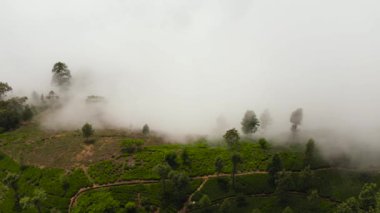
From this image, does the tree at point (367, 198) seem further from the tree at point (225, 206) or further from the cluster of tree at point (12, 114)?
the cluster of tree at point (12, 114)

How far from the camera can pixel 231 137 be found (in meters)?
146

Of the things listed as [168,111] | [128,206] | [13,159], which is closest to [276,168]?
[128,206]

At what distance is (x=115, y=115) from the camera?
186 meters

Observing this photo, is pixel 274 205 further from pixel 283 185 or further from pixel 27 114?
pixel 27 114

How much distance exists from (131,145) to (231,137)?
3634 centimetres

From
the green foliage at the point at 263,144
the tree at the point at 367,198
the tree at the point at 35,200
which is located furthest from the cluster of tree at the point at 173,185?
the tree at the point at 367,198

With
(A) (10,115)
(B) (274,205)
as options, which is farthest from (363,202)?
(A) (10,115)

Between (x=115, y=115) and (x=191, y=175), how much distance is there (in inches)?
2384

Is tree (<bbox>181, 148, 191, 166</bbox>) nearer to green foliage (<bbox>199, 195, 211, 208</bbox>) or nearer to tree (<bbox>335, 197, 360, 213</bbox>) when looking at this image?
green foliage (<bbox>199, 195, 211, 208</bbox>)

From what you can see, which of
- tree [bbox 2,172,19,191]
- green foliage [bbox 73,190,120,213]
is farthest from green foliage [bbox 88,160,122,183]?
tree [bbox 2,172,19,191]

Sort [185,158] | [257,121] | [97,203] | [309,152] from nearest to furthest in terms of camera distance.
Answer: [97,203]
[309,152]
[185,158]
[257,121]

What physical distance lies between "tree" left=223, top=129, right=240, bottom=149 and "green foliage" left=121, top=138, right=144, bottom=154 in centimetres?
3163

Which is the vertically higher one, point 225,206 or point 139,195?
point 139,195

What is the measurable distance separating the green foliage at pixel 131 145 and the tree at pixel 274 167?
47.6m
